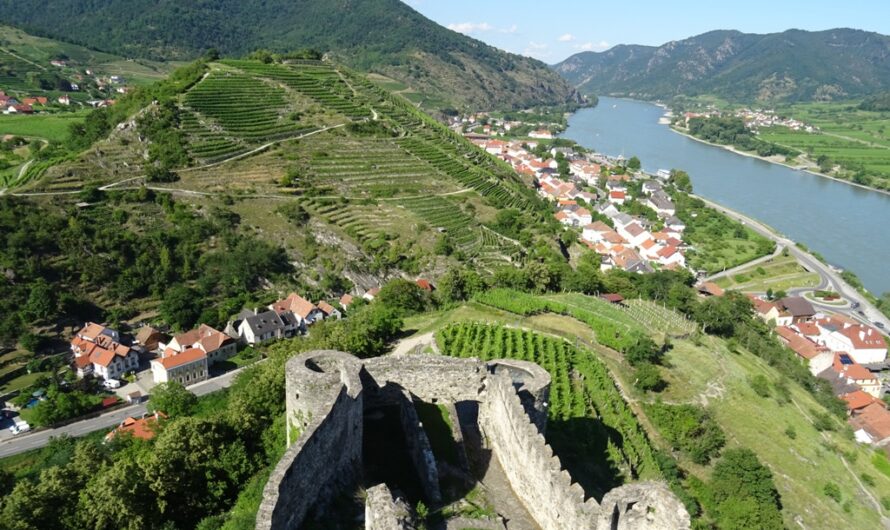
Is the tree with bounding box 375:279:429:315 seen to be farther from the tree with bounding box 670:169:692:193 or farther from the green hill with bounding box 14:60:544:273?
the tree with bounding box 670:169:692:193

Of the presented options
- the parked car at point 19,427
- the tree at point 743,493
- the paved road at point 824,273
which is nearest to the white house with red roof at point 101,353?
the parked car at point 19,427

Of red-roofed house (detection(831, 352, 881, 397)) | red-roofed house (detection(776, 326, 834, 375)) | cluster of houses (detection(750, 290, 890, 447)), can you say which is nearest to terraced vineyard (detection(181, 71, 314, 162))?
red-roofed house (detection(776, 326, 834, 375))

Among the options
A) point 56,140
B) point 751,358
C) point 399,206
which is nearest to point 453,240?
point 399,206

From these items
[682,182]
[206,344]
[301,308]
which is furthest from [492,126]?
[206,344]

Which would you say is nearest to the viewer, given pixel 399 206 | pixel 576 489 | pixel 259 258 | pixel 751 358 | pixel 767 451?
pixel 576 489

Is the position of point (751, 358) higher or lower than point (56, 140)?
lower

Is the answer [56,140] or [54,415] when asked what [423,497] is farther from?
[56,140]

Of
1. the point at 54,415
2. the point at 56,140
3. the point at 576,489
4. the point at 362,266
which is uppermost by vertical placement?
the point at 576,489
